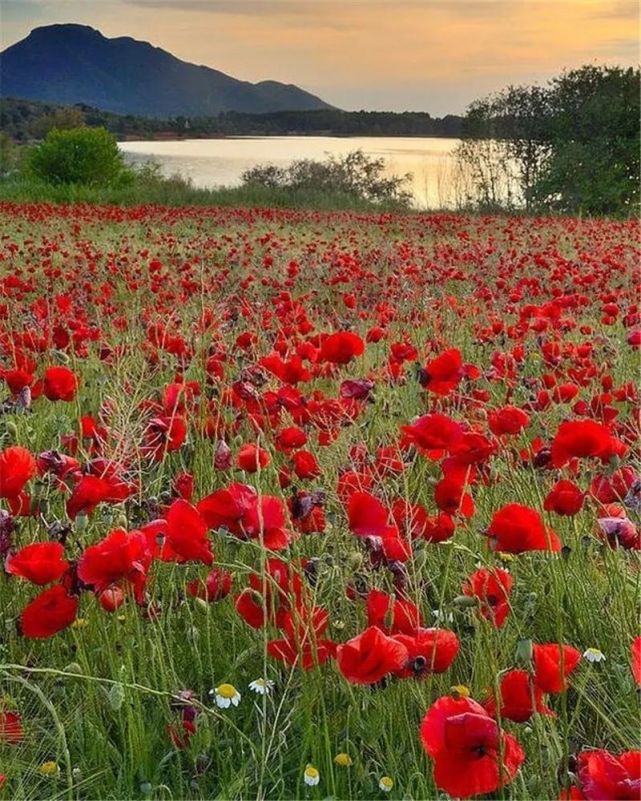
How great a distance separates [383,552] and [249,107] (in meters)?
7.77

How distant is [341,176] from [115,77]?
1391cm

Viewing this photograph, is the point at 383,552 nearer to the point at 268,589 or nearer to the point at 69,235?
the point at 268,589

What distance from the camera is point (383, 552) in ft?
5.38

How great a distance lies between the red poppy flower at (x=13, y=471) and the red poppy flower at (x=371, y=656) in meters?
0.78

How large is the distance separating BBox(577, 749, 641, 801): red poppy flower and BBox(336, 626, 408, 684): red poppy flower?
0.29m

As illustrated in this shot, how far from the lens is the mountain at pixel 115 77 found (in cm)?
749

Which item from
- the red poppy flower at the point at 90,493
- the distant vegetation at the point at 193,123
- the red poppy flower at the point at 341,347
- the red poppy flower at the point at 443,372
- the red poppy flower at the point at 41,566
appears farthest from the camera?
the distant vegetation at the point at 193,123

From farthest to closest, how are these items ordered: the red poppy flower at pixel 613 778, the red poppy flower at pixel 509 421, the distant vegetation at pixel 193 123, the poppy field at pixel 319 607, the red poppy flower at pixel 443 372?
the distant vegetation at pixel 193 123 → the red poppy flower at pixel 443 372 → the red poppy flower at pixel 509 421 → the poppy field at pixel 319 607 → the red poppy flower at pixel 613 778

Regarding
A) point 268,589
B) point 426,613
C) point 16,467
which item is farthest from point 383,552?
point 16,467

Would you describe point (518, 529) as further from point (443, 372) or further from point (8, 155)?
point (8, 155)

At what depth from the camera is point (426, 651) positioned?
4.54 feet

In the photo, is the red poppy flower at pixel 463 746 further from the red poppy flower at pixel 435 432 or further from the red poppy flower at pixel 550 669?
the red poppy flower at pixel 435 432

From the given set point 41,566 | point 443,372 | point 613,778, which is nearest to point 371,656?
point 613,778

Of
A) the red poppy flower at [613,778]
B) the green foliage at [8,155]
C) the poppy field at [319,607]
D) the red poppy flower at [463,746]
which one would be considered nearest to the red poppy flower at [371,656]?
the poppy field at [319,607]
